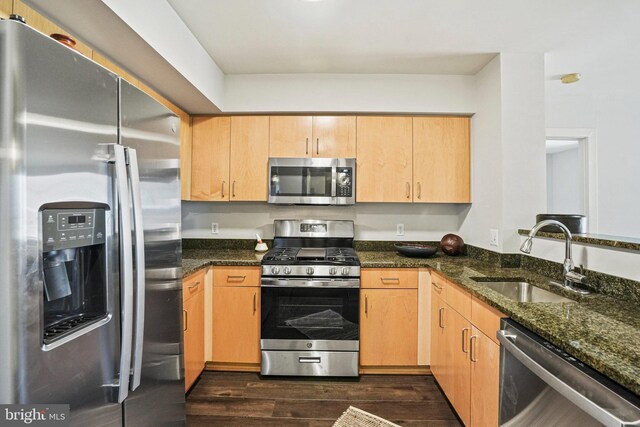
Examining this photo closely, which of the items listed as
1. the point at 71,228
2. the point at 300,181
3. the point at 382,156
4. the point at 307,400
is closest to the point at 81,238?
the point at 71,228

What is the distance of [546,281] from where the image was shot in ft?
6.08

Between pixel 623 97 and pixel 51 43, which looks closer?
pixel 51 43

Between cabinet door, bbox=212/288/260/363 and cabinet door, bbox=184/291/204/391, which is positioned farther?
cabinet door, bbox=212/288/260/363

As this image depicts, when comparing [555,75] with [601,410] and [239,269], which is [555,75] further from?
[239,269]

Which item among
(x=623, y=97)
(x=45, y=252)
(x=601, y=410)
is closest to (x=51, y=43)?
(x=45, y=252)

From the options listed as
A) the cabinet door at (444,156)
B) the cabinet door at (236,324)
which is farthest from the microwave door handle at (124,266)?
the cabinet door at (444,156)

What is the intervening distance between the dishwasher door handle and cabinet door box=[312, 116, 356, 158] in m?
1.89

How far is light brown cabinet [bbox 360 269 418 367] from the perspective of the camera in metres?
2.44

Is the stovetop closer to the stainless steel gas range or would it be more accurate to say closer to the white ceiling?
the stainless steel gas range

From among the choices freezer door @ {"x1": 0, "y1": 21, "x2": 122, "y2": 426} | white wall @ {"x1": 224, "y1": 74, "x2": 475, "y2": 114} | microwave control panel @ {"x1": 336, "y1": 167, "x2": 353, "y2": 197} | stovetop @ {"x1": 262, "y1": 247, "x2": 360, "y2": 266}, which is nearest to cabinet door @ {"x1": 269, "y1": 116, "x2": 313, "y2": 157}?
white wall @ {"x1": 224, "y1": 74, "x2": 475, "y2": 114}

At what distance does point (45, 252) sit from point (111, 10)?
1135mm

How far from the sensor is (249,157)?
9.25 ft

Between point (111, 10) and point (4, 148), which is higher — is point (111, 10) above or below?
above

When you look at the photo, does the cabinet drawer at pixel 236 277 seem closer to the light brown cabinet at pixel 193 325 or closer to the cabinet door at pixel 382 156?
the light brown cabinet at pixel 193 325
